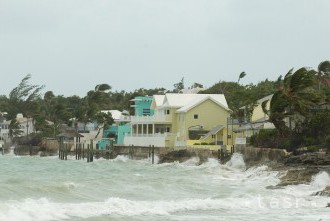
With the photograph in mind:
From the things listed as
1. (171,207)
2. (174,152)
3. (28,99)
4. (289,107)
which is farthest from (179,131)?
(28,99)

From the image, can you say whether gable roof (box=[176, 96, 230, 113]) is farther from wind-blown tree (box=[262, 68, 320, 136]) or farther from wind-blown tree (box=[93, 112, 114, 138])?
wind-blown tree (box=[262, 68, 320, 136])

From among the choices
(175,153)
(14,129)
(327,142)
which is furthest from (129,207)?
(14,129)

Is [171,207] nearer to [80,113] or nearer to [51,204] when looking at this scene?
[51,204]

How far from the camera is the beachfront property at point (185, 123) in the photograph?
214 ft

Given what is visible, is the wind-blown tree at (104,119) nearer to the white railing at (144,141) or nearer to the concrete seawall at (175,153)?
the concrete seawall at (175,153)

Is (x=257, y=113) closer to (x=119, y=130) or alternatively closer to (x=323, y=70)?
(x=323, y=70)

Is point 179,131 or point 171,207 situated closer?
point 171,207

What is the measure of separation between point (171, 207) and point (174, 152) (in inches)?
1443

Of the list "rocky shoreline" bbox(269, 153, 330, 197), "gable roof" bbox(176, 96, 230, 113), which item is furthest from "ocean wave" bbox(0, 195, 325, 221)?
"gable roof" bbox(176, 96, 230, 113)

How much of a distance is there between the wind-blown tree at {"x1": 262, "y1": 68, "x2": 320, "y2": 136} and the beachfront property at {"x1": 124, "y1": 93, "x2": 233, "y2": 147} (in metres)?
14.7

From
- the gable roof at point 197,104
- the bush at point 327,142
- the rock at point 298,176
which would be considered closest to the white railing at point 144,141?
the gable roof at point 197,104

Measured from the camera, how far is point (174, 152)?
62.5 meters

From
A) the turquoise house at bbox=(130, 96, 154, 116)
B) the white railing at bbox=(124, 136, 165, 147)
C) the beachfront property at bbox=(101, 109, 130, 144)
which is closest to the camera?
the white railing at bbox=(124, 136, 165, 147)

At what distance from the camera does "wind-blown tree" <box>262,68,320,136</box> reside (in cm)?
4778
